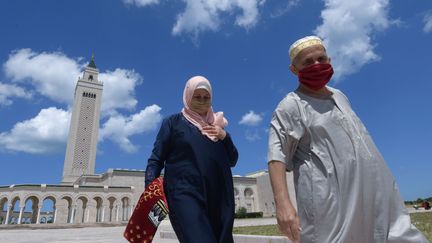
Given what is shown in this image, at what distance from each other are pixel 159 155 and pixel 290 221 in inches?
57.5

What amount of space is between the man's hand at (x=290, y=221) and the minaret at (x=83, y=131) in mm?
66842

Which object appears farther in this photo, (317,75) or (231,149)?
(231,149)

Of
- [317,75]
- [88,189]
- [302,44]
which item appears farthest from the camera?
[88,189]

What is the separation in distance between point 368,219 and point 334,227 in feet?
0.63

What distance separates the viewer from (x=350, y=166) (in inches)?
63.0

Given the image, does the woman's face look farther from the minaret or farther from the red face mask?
the minaret

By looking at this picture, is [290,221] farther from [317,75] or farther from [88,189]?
[88,189]

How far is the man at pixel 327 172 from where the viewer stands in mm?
1505

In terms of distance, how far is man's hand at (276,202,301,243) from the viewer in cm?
155

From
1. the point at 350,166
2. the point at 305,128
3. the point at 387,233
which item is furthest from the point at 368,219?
the point at 305,128

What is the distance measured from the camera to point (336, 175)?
5.22 feet

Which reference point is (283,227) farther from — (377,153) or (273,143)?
(377,153)

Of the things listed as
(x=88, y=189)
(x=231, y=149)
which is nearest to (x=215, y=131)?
(x=231, y=149)

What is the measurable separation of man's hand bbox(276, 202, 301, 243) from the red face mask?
74 centimetres
